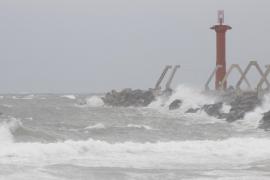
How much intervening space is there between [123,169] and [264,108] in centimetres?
1649

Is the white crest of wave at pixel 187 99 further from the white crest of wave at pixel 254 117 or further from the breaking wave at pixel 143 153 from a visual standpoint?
the breaking wave at pixel 143 153

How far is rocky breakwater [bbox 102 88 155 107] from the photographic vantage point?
41.6m

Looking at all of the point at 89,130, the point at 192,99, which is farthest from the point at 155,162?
the point at 192,99

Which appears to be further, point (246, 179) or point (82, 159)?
point (82, 159)

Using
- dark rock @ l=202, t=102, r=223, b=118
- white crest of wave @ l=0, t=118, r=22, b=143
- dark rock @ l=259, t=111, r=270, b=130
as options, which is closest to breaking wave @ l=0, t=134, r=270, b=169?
white crest of wave @ l=0, t=118, r=22, b=143

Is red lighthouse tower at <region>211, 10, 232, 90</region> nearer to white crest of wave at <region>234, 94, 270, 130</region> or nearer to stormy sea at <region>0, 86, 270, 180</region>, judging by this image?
white crest of wave at <region>234, 94, 270, 130</region>

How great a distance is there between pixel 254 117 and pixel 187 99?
40.8 feet

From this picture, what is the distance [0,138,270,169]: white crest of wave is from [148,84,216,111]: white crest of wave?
18465 mm

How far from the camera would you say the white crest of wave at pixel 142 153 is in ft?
39.4

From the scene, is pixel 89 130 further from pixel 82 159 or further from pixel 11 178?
pixel 11 178

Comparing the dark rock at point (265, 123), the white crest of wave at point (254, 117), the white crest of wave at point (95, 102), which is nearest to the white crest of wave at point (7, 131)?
the white crest of wave at point (254, 117)

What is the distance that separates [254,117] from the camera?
2486cm

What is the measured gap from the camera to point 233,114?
25469 millimetres

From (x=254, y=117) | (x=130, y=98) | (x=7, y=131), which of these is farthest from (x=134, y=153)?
(x=130, y=98)
